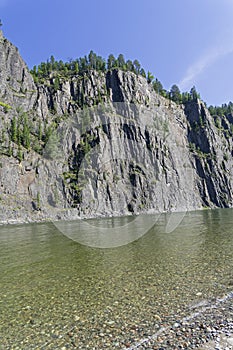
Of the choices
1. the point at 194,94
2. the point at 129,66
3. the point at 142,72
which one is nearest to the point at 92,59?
the point at 129,66

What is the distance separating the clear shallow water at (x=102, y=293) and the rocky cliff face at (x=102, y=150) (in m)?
53.3

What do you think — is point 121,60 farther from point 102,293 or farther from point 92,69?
point 102,293

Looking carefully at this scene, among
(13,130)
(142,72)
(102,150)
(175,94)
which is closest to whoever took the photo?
(13,130)

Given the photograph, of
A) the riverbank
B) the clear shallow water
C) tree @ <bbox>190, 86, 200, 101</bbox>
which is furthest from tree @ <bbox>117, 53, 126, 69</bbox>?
the riverbank

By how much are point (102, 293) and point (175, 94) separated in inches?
7056

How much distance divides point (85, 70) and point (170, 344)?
150 metres

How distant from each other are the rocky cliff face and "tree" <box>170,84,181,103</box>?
1310 cm

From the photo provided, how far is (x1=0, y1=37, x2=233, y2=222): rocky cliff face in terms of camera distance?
7844cm

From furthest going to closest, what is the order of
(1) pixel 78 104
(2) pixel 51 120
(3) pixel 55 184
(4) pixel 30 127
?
(1) pixel 78 104 < (2) pixel 51 120 < (4) pixel 30 127 < (3) pixel 55 184

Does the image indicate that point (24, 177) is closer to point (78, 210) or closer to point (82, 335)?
point (78, 210)

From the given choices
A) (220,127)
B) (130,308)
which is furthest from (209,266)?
(220,127)

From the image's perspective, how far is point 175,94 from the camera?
172500 mm

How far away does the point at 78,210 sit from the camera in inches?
3123

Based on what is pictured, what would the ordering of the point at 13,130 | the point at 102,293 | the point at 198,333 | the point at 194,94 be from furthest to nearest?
1. the point at 194,94
2. the point at 13,130
3. the point at 102,293
4. the point at 198,333
